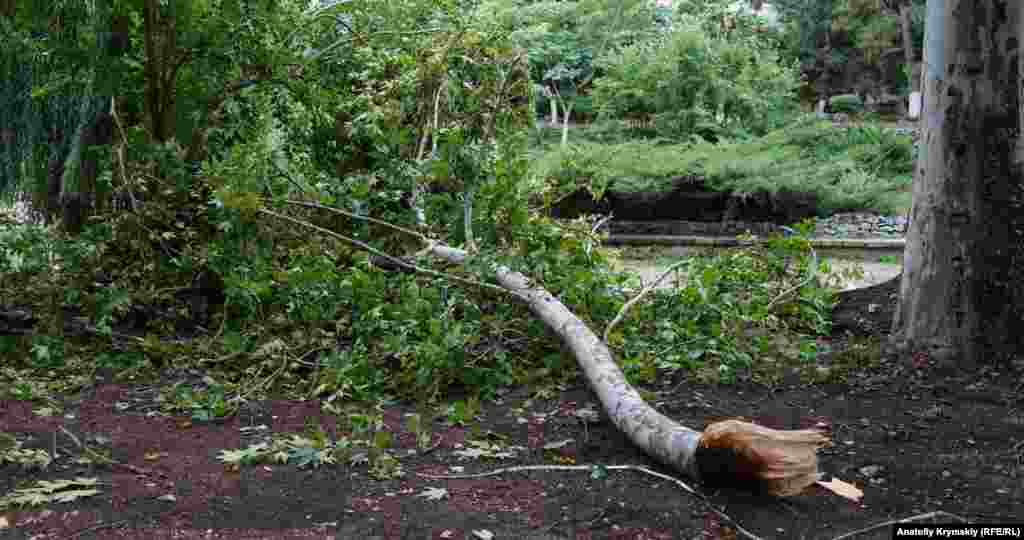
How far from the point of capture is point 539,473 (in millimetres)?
3805

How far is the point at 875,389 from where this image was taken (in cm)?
502

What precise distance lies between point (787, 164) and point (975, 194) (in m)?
9.79

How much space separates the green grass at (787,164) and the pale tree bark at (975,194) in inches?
301

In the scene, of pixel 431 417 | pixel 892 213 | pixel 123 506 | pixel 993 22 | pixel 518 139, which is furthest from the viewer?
pixel 892 213

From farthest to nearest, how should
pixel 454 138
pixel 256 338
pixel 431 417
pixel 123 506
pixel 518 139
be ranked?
pixel 518 139 < pixel 454 138 < pixel 256 338 < pixel 431 417 < pixel 123 506

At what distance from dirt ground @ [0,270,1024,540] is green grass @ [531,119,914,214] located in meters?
8.13

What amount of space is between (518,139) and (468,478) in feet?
11.6

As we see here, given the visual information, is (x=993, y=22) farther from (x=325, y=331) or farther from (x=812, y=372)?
(x=325, y=331)

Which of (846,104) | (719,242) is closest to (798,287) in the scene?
(719,242)

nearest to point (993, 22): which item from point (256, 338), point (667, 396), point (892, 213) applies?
point (667, 396)

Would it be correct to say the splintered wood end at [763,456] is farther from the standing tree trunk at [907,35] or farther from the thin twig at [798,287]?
the standing tree trunk at [907,35]

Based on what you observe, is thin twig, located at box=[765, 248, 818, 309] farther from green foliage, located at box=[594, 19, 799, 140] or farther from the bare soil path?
green foliage, located at box=[594, 19, 799, 140]

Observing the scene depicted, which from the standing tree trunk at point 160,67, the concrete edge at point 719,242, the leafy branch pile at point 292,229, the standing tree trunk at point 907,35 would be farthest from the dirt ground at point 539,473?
the standing tree trunk at point 907,35

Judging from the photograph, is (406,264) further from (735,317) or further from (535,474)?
(535,474)
